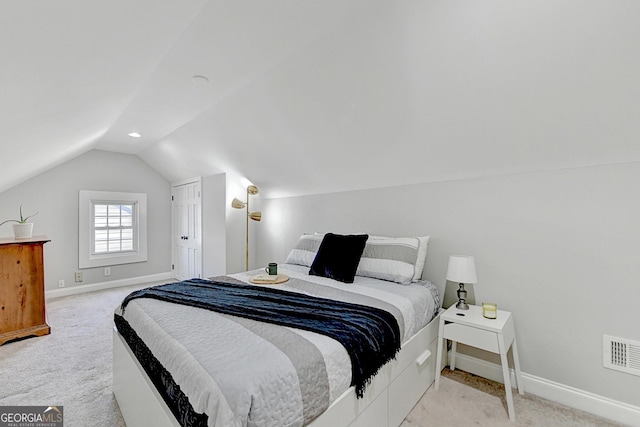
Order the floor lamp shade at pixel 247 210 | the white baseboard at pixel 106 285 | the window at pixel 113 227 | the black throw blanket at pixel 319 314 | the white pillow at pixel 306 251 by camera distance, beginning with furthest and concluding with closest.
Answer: the window at pixel 113 227, the white baseboard at pixel 106 285, the floor lamp shade at pixel 247 210, the white pillow at pixel 306 251, the black throw blanket at pixel 319 314

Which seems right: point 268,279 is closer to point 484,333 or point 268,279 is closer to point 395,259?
point 395,259

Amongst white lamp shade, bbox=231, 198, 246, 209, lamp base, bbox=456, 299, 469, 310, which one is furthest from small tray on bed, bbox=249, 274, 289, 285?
white lamp shade, bbox=231, 198, 246, 209

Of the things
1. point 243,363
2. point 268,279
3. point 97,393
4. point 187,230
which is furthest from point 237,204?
point 243,363

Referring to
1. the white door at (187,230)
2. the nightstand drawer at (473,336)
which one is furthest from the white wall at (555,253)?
the white door at (187,230)

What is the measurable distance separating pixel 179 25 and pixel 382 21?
118 cm

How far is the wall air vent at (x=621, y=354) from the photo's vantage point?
1682mm

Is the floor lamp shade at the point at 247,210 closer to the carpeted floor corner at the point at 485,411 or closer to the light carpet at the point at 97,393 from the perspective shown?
the light carpet at the point at 97,393

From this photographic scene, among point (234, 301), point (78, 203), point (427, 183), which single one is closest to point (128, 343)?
point (234, 301)

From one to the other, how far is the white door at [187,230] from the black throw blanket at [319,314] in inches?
106

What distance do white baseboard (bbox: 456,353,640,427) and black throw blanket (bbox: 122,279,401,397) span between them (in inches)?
44.4

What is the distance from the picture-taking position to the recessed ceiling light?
7.44 feet

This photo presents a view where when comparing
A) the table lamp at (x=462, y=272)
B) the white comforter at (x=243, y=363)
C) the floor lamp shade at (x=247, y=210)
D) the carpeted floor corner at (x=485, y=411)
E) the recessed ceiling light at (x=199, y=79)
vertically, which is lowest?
the carpeted floor corner at (x=485, y=411)

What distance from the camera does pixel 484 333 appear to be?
1.81m

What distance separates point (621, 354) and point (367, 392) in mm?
1684
